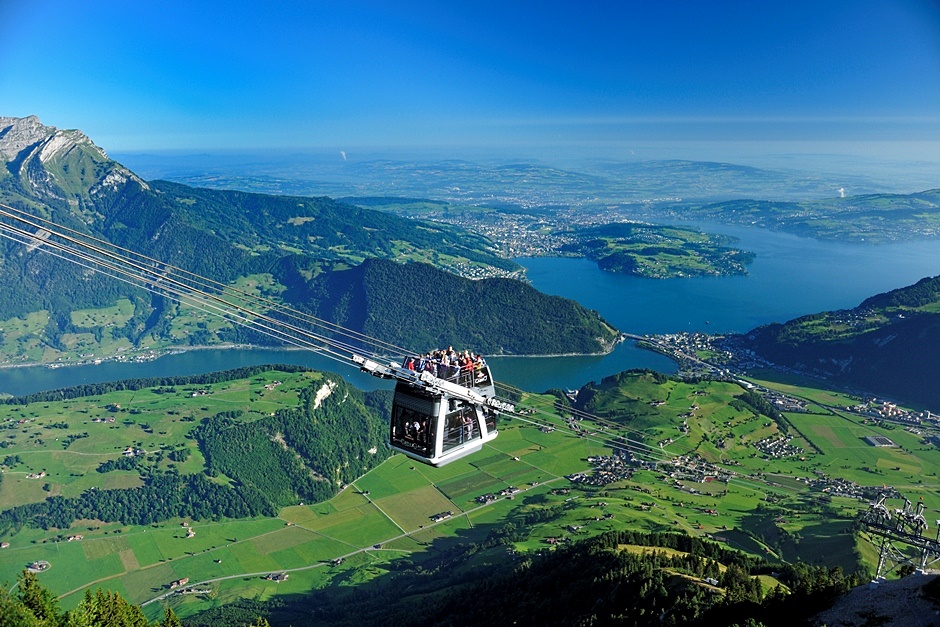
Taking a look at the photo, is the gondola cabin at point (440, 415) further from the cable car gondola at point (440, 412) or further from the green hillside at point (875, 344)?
the green hillside at point (875, 344)

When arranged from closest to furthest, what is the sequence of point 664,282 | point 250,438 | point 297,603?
1. point 297,603
2. point 250,438
3. point 664,282

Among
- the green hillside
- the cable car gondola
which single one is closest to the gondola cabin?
the cable car gondola

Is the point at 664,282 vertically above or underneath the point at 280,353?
above

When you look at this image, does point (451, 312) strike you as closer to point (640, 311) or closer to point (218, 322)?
point (640, 311)

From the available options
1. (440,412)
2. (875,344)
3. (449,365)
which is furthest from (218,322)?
(440,412)

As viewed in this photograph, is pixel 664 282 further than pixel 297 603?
Yes

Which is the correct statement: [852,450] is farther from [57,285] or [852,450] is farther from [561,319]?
[57,285]

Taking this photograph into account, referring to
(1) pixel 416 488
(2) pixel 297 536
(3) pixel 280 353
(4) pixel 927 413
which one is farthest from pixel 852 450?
→ (3) pixel 280 353
